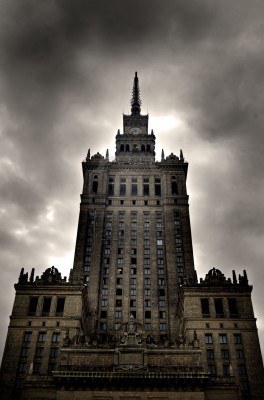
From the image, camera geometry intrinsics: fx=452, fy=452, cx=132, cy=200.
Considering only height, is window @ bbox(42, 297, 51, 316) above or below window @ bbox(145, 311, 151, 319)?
below

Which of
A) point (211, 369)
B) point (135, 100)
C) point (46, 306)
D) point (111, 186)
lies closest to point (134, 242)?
point (111, 186)

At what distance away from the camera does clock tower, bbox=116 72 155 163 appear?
142m

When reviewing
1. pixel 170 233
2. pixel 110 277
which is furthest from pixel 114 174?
pixel 110 277

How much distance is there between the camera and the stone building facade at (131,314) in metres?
72.9

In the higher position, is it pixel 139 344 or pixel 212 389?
pixel 139 344

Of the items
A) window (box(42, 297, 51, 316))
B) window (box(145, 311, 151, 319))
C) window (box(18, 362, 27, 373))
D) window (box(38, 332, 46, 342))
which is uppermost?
window (box(145, 311, 151, 319))

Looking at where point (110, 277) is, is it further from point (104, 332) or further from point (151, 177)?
point (151, 177)

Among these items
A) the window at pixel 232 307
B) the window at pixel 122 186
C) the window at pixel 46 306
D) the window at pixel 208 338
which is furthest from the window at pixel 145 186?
the window at pixel 208 338

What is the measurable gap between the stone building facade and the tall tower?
0.27 meters

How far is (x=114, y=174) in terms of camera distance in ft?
431

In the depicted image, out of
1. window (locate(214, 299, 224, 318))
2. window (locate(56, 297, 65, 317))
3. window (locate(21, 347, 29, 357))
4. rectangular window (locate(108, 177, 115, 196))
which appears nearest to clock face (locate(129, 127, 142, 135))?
rectangular window (locate(108, 177, 115, 196))

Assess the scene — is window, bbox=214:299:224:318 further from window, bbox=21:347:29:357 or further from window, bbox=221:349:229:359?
window, bbox=21:347:29:357

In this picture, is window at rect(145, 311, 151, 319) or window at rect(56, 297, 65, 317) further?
window at rect(145, 311, 151, 319)

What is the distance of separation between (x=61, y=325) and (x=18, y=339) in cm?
813
